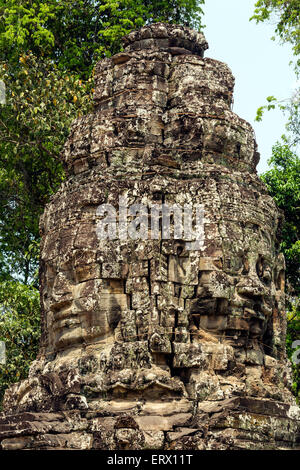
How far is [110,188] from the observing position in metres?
14.2

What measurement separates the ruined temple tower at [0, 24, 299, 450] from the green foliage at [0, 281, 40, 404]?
459 centimetres

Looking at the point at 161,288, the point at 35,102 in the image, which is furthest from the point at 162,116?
the point at 35,102

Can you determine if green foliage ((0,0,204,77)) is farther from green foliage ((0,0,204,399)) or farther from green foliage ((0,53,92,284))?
green foliage ((0,53,92,284))

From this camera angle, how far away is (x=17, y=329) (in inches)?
776

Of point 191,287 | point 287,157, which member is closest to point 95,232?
point 191,287

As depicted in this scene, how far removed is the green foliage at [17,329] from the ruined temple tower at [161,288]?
4589mm

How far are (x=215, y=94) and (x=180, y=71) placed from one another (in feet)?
2.35

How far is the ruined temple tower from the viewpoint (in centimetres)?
1279

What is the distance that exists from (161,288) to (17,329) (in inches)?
277

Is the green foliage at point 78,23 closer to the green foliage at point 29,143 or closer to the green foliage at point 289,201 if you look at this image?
the green foliage at point 29,143

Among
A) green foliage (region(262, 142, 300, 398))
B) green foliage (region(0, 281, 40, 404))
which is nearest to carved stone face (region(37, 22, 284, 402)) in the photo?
green foliage (region(0, 281, 40, 404))

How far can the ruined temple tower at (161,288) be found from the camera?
42.0ft

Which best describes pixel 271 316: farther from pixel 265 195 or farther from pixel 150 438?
pixel 150 438

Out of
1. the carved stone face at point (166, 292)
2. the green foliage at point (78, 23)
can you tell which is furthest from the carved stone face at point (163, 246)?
the green foliage at point (78, 23)
